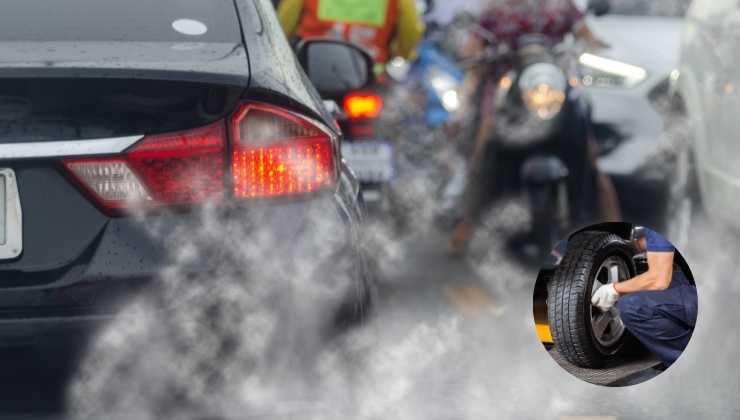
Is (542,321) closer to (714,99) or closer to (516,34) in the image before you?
(714,99)

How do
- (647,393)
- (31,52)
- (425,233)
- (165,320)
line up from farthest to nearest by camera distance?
(425,233)
(647,393)
(31,52)
(165,320)

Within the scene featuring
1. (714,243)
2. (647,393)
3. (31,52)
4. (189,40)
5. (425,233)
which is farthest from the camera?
(425,233)

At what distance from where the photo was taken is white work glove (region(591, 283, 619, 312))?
340 centimetres

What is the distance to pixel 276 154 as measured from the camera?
321 centimetres

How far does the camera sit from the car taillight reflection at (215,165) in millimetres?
3014

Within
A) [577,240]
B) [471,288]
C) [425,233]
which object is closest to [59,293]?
[577,240]

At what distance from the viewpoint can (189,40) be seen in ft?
11.2

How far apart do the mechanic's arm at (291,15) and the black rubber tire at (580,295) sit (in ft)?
17.3

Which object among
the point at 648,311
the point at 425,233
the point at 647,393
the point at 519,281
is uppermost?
the point at 648,311

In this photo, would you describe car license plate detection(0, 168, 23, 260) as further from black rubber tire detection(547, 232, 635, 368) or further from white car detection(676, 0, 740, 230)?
white car detection(676, 0, 740, 230)

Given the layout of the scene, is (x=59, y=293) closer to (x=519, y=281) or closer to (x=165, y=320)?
(x=165, y=320)

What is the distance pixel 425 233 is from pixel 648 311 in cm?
647

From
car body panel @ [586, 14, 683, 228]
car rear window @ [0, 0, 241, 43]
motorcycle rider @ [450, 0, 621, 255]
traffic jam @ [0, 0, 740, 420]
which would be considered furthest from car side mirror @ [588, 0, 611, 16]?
car rear window @ [0, 0, 241, 43]

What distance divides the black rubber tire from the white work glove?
0.02 m
